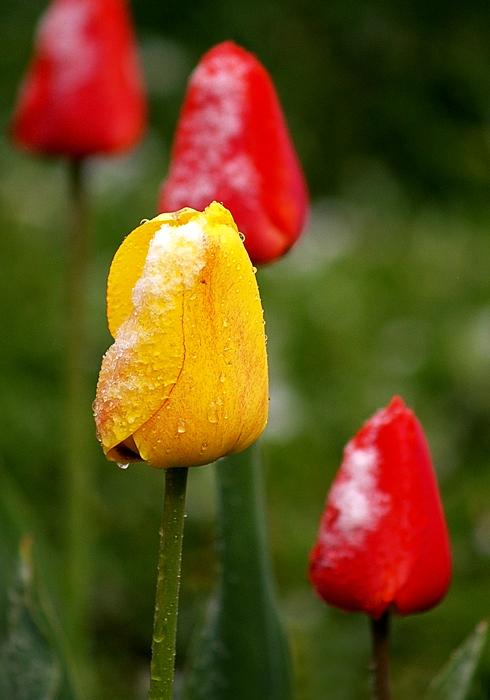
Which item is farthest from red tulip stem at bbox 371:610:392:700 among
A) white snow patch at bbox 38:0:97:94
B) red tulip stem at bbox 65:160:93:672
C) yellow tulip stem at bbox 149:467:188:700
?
white snow patch at bbox 38:0:97:94

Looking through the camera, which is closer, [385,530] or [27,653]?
[385,530]

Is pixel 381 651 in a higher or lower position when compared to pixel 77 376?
higher

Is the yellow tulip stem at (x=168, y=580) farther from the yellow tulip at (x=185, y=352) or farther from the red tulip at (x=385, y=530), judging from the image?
the red tulip at (x=385, y=530)

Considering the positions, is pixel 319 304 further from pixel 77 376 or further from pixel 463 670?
pixel 463 670

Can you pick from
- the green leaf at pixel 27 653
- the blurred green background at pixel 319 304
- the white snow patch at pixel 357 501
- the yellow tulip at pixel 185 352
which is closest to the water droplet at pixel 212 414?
the yellow tulip at pixel 185 352

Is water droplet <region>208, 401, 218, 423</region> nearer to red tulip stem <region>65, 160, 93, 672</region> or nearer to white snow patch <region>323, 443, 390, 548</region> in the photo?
white snow patch <region>323, 443, 390, 548</region>

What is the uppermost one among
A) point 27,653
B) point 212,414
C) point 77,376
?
point 212,414

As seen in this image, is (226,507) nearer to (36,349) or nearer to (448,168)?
(36,349)

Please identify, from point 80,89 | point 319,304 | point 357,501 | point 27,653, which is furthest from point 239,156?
point 319,304
